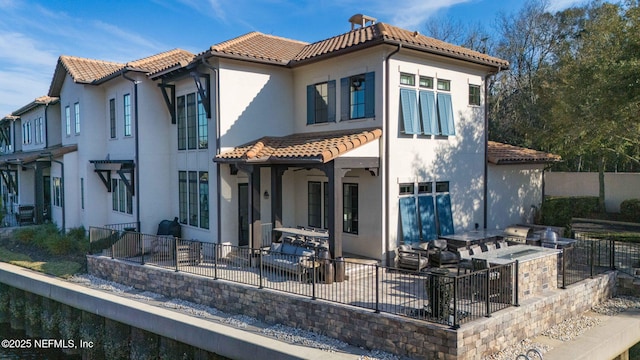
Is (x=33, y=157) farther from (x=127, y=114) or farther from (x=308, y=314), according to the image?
(x=308, y=314)

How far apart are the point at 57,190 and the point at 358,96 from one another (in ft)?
55.6

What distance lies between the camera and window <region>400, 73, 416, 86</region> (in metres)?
13.2

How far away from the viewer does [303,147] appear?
42.1 feet

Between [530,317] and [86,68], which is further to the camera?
[86,68]

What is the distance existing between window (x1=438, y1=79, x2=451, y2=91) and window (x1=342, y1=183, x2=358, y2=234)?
4104mm

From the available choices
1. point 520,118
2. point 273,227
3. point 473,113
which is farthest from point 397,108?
point 520,118

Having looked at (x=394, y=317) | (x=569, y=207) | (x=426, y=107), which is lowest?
(x=394, y=317)

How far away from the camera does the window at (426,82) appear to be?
45.0ft

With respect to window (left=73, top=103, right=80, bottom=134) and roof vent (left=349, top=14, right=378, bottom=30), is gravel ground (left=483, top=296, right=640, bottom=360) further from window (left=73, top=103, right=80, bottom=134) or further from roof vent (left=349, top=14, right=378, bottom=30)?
window (left=73, top=103, right=80, bottom=134)

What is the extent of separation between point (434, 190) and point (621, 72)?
19.8 ft

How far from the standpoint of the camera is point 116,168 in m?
17.0

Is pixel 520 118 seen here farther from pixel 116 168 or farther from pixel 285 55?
pixel 116 168

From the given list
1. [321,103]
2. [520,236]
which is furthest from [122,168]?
[520,236]

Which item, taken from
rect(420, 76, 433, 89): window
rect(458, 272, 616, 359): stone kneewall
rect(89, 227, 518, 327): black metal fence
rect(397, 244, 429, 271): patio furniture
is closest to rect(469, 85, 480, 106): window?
rect(420, 76, 433, 89): window
